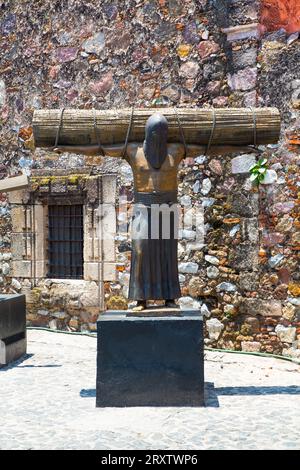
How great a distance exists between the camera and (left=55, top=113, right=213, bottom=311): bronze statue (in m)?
4.82

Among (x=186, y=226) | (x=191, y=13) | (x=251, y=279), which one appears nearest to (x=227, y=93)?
(x=191, y=13)

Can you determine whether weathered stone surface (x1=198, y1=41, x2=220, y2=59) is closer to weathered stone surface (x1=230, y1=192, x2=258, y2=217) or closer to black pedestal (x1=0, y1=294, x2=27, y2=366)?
weathered stone surface (x1=230, y1=192, x2=258, y2=217)

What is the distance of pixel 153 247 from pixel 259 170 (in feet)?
8.32

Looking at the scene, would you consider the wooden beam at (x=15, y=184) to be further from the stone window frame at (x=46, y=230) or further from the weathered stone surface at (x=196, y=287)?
the weathered stone surface at (x=196, y=287)

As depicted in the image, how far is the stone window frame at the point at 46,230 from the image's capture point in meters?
8.05

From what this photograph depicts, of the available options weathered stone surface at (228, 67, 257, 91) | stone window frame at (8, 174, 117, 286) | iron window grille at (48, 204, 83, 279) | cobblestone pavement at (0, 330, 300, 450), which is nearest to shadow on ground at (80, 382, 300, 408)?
cobblestone pavement at (0, 330, 300, 450)

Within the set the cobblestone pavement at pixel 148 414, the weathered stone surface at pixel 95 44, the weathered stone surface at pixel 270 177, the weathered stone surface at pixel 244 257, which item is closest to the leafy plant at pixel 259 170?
the weathered stone surface at pixel 270 177

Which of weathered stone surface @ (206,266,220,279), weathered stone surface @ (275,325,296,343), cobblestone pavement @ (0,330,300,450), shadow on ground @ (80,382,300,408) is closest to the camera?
cobblestone pavement @ (0,330,300,450)

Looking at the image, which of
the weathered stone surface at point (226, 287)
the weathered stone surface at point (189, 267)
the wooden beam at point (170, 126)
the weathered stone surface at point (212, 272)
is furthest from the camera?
the weathered stone surface at point (189, 267)

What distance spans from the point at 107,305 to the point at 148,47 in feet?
11.7

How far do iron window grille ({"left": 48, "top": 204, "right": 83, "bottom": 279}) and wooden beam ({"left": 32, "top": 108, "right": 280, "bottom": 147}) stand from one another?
358cm

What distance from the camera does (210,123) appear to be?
4.96 meters

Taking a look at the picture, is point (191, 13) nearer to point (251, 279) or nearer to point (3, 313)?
point (251, 279)

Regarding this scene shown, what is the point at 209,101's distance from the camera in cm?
725
